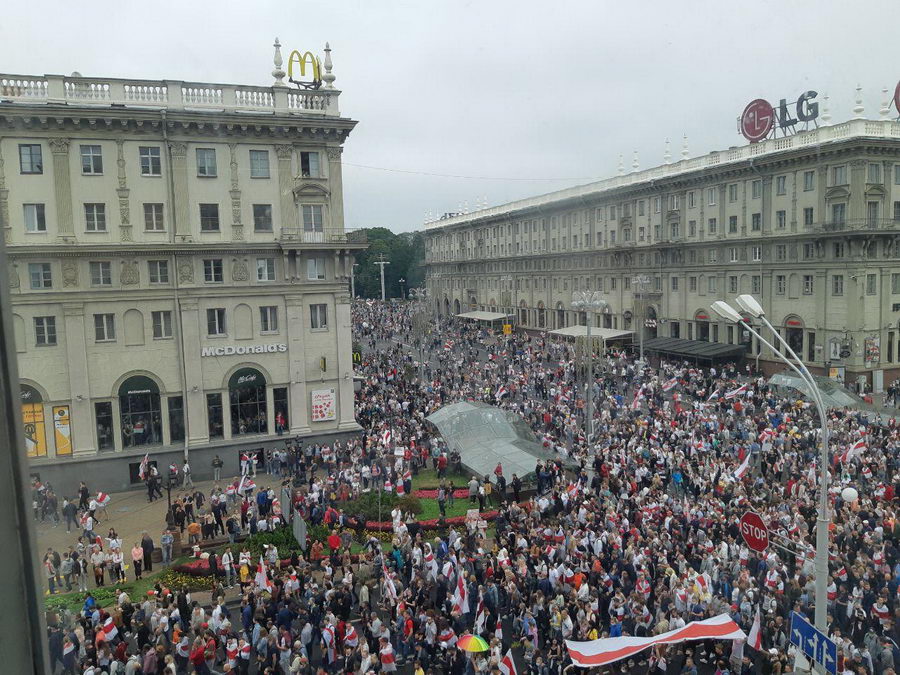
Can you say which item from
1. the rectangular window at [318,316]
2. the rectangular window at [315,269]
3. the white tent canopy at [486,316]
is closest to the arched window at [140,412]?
the rectangular window at [318,316]

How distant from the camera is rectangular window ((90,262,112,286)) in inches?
1273

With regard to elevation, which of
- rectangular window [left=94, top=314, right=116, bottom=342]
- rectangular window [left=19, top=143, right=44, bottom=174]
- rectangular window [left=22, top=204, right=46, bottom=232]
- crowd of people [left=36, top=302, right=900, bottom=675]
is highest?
rectangular window [left=19, top=143, right=44, bottom=174]

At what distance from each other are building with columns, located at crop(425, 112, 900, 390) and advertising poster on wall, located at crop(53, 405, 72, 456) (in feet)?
132

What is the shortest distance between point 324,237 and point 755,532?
2637 cm

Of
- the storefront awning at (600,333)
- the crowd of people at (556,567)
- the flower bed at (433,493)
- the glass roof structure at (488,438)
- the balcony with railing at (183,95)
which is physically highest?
the balcony with railing at (183,95)

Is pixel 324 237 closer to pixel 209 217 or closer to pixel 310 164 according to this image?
pixel 310 164

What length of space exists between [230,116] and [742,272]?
41.3 metres

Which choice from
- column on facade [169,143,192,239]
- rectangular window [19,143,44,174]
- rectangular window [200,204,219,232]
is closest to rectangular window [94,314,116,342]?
column on facade [169,143,192,239]

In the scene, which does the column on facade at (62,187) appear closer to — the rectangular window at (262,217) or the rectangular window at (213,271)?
the rectangular window at (213,271)

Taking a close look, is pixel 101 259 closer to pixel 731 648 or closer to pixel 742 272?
pixel 731 648

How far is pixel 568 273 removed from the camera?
263ft

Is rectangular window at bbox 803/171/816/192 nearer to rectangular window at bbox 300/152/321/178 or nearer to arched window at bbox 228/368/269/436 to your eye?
rectangular window at bbox 300/152/321/178

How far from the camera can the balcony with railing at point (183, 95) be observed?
30.8 m

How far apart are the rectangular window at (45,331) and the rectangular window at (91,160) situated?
678 cm
